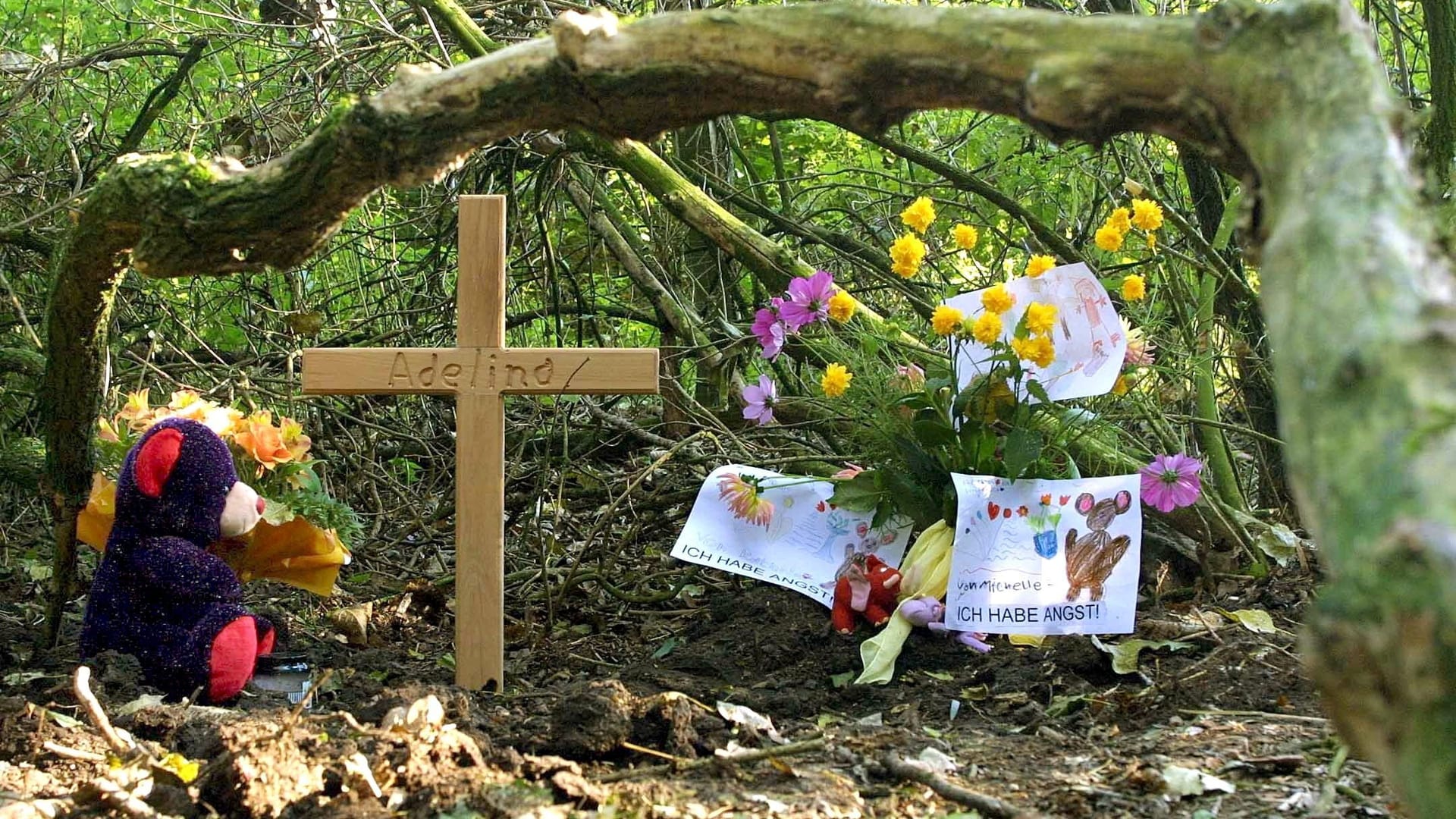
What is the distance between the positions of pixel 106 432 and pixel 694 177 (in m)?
2.48

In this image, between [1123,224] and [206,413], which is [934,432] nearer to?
[1123,224]

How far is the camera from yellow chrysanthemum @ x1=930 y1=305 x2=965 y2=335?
10.6ft

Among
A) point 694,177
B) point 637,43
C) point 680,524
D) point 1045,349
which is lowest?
point 680,524

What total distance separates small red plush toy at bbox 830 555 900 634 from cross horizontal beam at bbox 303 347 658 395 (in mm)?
689

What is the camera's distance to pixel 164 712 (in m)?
2.52

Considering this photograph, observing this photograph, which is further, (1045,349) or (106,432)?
(106,432)

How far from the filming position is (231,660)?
2885 mm

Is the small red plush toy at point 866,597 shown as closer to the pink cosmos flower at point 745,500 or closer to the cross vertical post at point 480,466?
the pink cosmos flower at point 745,500

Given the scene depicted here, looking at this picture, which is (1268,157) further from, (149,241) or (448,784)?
(149,241)

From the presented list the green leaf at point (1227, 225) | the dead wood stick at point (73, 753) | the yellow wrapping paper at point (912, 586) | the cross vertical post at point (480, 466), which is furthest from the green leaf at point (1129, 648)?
the dead wood stick at point (73, 753)

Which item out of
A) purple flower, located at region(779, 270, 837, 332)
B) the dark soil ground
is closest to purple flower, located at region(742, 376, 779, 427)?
purple flower, located at region(779, 270, 837, 332)

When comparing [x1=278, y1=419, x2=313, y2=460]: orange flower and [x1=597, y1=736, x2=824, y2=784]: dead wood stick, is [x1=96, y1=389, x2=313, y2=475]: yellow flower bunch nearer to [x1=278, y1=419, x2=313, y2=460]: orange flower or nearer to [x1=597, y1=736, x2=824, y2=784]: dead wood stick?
[x1=278, y1=419, x2=313, y2=460]: orange flower

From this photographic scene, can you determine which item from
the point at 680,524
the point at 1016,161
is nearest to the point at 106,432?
the point at 680,524

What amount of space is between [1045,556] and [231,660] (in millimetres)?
1895
